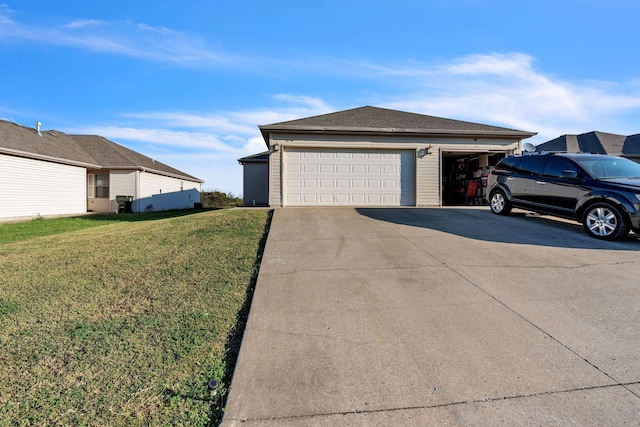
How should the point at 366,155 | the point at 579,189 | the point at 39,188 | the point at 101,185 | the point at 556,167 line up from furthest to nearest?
the point at 101,185 → the point at 39,188 → the point at 366,155 → the point at 556,167 → the point at 579,189

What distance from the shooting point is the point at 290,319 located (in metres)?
3.47

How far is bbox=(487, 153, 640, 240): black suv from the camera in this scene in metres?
6.34

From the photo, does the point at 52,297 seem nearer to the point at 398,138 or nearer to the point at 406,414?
the point at 406,414

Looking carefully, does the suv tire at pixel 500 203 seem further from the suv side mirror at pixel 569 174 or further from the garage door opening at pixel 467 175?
the garage door opening at pixel 467 175

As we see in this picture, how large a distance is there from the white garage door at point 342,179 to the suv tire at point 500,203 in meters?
3.27

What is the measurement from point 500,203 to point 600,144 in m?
16.5

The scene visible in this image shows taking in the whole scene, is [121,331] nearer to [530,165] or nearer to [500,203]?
[530,165]

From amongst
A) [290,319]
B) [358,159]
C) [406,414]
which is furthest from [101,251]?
[358,159]

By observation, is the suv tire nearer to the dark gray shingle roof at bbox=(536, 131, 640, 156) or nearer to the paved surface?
the paved surface

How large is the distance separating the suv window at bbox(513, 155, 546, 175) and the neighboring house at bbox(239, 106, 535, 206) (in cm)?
402

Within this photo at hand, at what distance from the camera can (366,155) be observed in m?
12.4

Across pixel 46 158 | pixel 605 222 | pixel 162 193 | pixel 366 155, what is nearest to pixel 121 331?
pixel 605 222

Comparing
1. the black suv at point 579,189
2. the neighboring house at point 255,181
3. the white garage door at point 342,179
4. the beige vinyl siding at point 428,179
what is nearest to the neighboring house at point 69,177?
the neighboring house at point 255,181

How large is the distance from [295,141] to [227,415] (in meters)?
10.6
